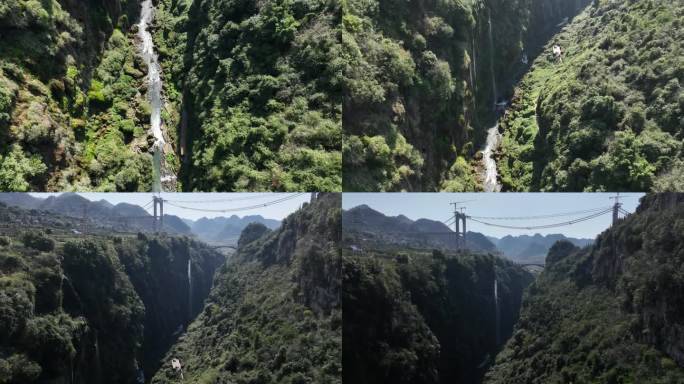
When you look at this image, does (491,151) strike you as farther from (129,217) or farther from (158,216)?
(129,217)

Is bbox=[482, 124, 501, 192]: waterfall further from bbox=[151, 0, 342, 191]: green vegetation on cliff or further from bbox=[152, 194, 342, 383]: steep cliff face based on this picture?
bbox=[152, 194, 342, 383]: steep cliff face

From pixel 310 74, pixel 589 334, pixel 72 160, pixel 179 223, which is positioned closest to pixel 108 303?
pixel 179 223

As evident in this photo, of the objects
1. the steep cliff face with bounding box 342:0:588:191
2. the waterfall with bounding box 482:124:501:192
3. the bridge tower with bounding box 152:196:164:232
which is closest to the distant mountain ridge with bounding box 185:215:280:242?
the bridge tower with bounding box 152:196:164:232

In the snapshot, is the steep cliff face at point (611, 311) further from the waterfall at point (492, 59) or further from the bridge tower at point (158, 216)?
the waterfall at point (492, 59)

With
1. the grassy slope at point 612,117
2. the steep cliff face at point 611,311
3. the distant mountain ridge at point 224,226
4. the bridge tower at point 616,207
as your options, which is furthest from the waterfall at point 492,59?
the distant mountain ridge at point 224,226

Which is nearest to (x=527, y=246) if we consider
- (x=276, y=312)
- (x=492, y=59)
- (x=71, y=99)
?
(x=276, y=312)

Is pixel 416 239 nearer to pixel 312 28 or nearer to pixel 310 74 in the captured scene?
pixel 310 74
